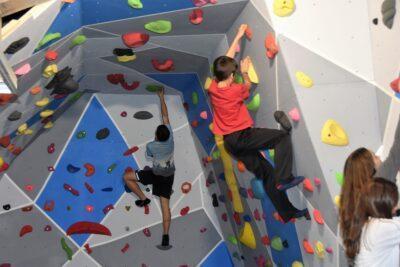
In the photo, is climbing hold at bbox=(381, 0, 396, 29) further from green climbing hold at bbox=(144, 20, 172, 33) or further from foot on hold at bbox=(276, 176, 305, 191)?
green climbing hold at bbox=(144, 20, 172, 33)

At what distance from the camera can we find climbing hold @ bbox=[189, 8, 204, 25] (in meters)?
3.81

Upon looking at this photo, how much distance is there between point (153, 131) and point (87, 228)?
1.12 metres

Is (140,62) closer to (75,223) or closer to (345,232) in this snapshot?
(75,223)

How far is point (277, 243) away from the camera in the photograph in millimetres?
4344

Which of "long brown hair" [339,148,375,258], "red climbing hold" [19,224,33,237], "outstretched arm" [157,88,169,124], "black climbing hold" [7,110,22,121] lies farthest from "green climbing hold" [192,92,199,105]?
"long brown hair" [339,148,375,258]

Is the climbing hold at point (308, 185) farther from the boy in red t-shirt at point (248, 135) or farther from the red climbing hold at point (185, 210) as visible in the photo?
the red climbing hold at point (185, 210)

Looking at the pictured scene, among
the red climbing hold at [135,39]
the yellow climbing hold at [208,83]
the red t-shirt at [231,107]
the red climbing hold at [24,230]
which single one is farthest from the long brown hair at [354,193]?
the red climbing hold at [24,230]

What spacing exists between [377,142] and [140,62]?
A: 7.37ft

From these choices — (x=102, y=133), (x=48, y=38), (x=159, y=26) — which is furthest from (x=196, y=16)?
(x=102, y=133)

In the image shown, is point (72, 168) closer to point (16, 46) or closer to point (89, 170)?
point (89, 170)

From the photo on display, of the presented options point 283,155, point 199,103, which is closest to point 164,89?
point 199,103

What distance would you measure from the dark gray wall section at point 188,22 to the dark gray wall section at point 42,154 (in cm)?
157

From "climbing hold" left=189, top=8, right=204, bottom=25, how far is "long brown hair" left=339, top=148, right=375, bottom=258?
158cm

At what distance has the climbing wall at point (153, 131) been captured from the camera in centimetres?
332
